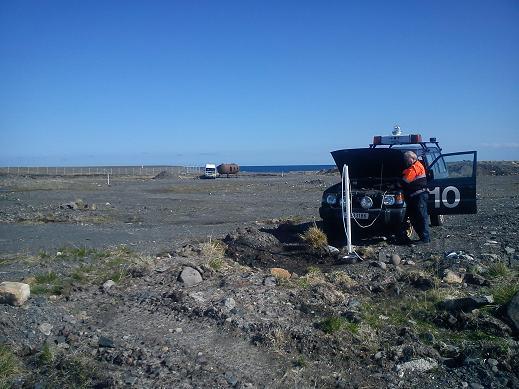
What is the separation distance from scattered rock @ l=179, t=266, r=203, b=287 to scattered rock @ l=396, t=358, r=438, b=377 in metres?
3.46

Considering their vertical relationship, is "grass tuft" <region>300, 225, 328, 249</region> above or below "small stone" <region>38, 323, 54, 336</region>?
above

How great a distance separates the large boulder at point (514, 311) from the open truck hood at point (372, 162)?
534cm

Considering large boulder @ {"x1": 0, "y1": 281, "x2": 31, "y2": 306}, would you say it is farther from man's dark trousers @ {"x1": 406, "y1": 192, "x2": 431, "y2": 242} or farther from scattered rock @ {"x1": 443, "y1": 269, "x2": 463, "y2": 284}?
man's dark trousers @ {"x1": 406, "y1": 192, "x2": 431, "y2": 242}

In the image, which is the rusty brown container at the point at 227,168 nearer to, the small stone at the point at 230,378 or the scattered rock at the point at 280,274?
the scattered rock at the point at 280,274

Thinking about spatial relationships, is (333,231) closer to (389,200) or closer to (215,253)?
(389,200)

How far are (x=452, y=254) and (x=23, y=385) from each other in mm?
6920

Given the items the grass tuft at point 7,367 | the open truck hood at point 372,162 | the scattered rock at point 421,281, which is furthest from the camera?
the open truck hood at point 372,162

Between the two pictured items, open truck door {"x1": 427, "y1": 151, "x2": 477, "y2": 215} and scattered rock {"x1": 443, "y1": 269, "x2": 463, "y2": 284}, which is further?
open truck door {"x1": 427, "y1": 151, "x2": 477, "y2": 215}

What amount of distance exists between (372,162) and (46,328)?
295 inches

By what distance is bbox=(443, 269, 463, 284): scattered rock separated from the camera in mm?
7091

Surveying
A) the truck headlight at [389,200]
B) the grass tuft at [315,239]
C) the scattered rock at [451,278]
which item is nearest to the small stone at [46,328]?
the scattered rock at [451,278]

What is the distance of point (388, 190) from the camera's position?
10438 mm

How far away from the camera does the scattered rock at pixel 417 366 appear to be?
459cm

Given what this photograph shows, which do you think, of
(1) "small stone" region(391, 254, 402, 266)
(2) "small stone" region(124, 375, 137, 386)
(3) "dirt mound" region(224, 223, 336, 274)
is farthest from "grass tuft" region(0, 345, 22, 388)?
(1) "small stone" region(391, 254, 402, 266)
